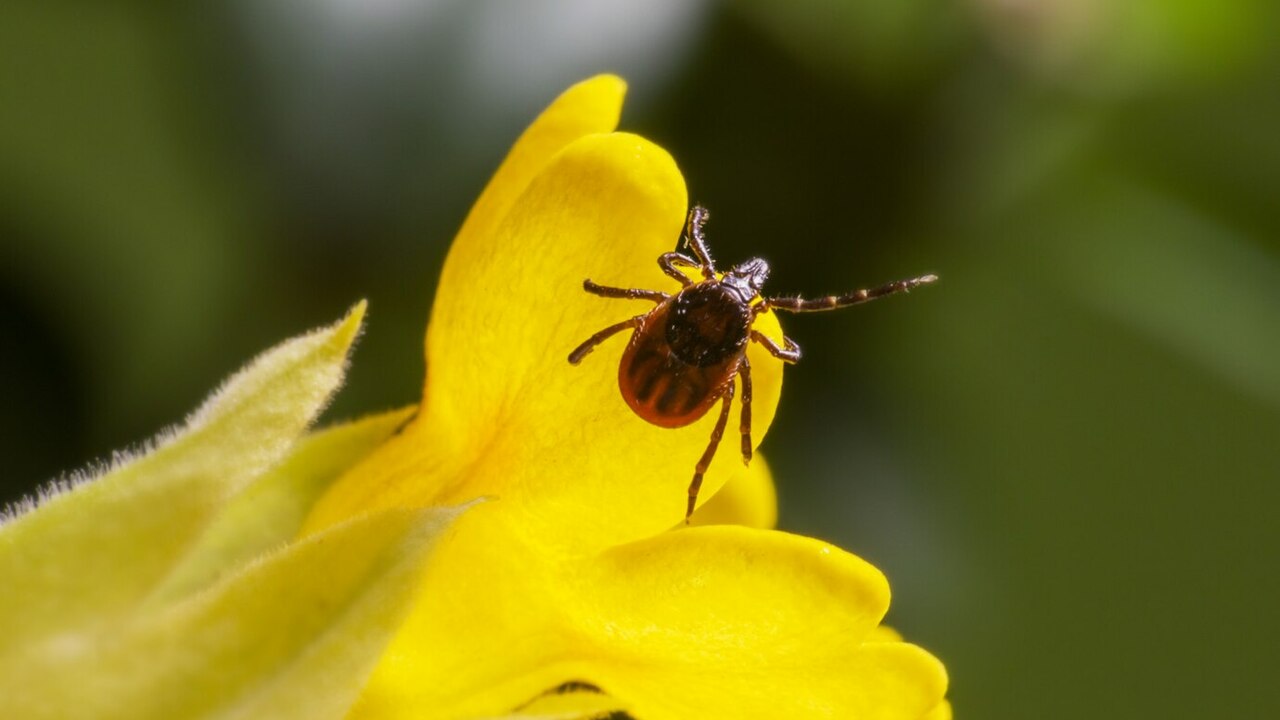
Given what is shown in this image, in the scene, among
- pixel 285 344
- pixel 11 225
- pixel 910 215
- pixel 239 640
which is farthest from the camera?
pixel 910 215

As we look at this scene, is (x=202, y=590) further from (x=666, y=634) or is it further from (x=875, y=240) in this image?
(x=875, y=240)

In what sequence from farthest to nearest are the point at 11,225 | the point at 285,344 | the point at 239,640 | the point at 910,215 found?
1. the point at 910,215
2. the point at 11,225
3. the point at 285,344
4. the point at 239,640

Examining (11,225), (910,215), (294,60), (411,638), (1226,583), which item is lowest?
(1226,583)

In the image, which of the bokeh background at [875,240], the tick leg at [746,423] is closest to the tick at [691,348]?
the tick leg at [746,423]

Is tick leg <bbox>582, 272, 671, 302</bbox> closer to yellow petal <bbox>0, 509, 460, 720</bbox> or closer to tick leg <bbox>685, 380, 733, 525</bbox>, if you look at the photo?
tick leg <bbox>685, 380, 733, 525</bbox>

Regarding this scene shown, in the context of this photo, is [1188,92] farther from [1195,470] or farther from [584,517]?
[584,517]

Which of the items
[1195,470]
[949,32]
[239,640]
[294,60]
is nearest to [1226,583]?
[1195,470]

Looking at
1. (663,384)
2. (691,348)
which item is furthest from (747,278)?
(663,384)

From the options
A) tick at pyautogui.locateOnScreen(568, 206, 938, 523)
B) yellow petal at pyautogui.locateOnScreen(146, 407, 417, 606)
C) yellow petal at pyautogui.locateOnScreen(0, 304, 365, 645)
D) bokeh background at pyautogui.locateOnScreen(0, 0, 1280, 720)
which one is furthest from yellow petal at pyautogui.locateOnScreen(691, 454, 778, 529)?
bokeh background at pyautogui.locateOnScreen(0, 0, 1280, 720)
